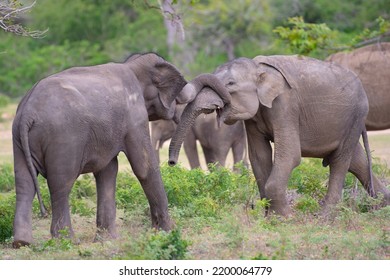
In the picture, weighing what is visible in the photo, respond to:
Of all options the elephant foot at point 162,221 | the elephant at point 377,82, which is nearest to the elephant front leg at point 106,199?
the elephant foot at point 162,221

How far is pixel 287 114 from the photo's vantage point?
9.92m

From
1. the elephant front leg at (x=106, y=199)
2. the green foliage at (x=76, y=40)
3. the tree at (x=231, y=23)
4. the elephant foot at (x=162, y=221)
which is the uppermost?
the elephant front leg at (x=106, y=199)

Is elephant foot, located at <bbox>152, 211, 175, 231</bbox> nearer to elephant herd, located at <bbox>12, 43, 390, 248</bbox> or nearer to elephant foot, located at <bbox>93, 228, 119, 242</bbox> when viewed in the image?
elephant herd, located at <bbox>12, 43, 390, 248</bbox>

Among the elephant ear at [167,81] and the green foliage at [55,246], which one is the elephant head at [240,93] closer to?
the elephant ear at [167,81]

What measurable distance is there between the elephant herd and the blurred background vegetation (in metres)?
15.9

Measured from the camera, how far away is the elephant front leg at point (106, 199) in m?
9.40

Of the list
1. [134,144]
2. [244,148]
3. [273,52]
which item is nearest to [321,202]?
[134,144]

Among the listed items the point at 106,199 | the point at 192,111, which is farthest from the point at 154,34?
the point at 106,199

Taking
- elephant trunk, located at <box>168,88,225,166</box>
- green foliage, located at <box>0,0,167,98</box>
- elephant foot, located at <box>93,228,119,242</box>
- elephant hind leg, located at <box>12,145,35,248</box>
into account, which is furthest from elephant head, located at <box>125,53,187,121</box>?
green foliage, located at <box>0,0,167,98</box>

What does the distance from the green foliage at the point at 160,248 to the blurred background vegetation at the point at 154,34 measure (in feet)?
62.0

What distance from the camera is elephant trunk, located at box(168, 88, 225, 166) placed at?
958 centimetres

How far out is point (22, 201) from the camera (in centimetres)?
864

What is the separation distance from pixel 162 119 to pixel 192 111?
0.45 metres
